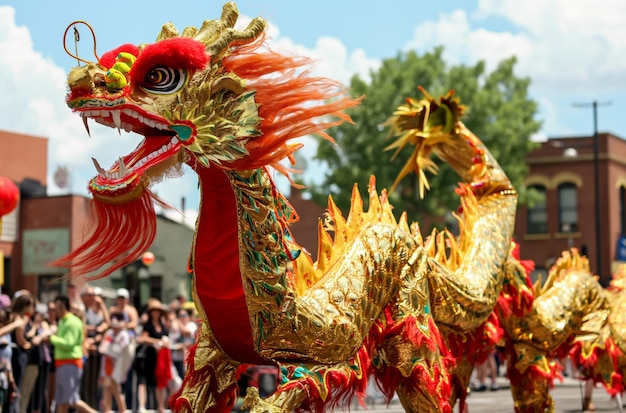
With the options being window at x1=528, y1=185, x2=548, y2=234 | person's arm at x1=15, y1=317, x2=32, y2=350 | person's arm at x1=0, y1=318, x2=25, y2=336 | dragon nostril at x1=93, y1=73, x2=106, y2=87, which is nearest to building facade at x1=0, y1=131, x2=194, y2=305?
window at x1=528, y1=185, x2=548, y2=234

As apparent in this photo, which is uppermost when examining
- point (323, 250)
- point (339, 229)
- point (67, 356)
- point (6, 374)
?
point (339, 229)

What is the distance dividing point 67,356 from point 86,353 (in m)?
1.38

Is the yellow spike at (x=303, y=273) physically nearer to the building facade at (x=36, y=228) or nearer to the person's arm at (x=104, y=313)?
the person's arm at (x=104, y=313)

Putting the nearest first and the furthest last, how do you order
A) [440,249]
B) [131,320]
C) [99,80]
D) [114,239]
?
[99,80]
[114,239]
[440,249]
[131,320]

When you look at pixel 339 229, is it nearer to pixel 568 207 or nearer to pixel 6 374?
pixel 6 374

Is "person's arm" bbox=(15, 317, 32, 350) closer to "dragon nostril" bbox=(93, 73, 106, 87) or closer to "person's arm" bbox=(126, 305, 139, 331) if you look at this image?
"person's arm" bbox=(126, 305, 139, 331)

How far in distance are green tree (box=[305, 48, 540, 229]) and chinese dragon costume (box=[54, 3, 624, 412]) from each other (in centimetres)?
2122

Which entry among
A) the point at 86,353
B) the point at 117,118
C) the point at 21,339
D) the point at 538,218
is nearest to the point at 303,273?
the point at 117,118

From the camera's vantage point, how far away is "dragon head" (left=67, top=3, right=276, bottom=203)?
4.42 m

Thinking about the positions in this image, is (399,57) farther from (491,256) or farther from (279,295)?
(279,295)

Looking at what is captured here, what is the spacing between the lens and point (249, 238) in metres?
4.67

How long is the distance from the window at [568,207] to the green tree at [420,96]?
5.60 meters

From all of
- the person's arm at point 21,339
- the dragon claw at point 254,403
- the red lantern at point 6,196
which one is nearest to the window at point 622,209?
the person's arm at point 21,339

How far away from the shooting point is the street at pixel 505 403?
13320 millimetres
